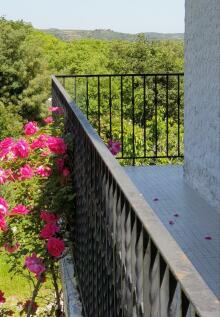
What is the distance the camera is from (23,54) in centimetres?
5678

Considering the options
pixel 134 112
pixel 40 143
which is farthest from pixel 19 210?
pixel 134 112

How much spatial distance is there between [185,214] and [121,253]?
319 cm

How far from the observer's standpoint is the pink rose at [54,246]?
3975 millimetres

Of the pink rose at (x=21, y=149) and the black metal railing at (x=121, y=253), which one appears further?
the pink rose at (x=21, y=149)

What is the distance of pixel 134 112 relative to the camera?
13.6 m

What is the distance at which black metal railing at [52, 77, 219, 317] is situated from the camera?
1.26 meters

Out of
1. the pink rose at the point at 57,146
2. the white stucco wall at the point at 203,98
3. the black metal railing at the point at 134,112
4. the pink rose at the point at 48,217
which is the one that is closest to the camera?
the pink rose at the point at 48,217

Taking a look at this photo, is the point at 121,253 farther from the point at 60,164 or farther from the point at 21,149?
the point at 21,149

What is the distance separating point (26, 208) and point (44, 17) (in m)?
75.1

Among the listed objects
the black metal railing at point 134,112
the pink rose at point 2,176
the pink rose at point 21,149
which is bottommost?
the black metal railing at point 134,112

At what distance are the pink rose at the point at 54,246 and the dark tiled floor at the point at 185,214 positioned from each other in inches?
30.5

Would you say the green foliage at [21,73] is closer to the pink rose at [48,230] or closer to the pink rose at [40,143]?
the pink rose at [40,143]

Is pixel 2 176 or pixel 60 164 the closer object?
pixel 2 176

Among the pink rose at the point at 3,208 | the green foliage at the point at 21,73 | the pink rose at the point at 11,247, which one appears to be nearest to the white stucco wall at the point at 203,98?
the pink rose at the point at 11,247
